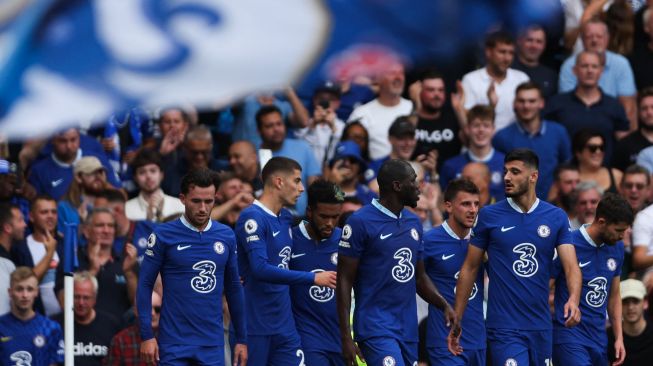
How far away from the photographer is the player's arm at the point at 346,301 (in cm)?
859

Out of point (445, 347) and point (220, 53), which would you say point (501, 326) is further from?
point (220, 53)

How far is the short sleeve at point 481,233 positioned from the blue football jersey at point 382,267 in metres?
0.90

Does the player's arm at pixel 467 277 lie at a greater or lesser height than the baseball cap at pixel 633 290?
greater

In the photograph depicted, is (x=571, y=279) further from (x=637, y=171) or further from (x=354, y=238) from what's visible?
(x=637, y=171)

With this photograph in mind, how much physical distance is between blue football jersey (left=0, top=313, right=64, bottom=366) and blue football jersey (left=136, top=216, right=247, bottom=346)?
230cm

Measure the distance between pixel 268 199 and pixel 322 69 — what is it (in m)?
7.44

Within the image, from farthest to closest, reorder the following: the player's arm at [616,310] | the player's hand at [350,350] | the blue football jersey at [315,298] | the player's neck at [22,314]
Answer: the player's neck at [22,314], the player's arm at [616,310], the blue football jersey at [315,298], the player's hand at [350,350]

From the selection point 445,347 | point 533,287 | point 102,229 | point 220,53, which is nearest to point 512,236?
point 533,287

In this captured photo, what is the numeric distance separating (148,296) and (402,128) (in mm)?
4844

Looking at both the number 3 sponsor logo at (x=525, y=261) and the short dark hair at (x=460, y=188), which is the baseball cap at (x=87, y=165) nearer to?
the short dark hair at (x=460, y=188)

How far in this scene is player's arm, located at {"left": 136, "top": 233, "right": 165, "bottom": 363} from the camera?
867cm

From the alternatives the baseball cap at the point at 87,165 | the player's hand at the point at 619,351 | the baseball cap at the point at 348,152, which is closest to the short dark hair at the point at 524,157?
the player's hand at the point at 619,351

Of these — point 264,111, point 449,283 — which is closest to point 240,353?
point 449,283

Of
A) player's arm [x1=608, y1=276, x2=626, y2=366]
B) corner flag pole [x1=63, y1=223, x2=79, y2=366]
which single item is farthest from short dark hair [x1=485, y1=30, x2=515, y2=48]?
player's arm [x1=608, y1=276, x2=626, y2=366]
